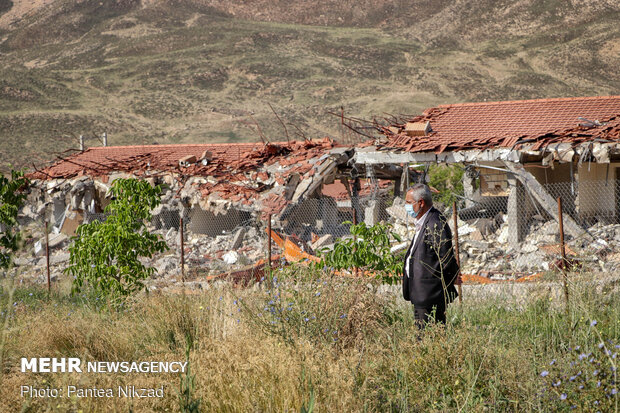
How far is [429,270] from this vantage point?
558 cm

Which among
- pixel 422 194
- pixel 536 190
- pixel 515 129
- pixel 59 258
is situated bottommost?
pixel 59 258

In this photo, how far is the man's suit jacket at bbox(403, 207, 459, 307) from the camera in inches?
220

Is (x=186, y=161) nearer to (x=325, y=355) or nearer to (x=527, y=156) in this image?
(x=527, y=156)

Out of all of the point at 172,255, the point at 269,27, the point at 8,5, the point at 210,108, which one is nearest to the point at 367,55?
the point at 269,27

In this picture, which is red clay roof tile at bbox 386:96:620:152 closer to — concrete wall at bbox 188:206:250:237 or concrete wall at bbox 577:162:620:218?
concrete wall at bbox 577:162:620:218

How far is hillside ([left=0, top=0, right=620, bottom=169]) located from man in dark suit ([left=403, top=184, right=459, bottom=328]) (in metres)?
42.5

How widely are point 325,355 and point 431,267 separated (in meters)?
1.36

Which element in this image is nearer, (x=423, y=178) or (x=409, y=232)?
(x=409, y=232)

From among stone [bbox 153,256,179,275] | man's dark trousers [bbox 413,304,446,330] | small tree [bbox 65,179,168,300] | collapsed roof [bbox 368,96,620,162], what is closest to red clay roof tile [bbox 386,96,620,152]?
collapsed roof [bbox 368,96,620,162]

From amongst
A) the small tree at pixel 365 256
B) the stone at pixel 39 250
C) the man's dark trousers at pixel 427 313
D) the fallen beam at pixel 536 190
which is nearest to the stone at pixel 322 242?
the fallen beam at pixel 536 190

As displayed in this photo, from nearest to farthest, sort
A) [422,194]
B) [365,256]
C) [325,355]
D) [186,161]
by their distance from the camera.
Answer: [325,355] < [422,194] < [365,256] < [186,161]

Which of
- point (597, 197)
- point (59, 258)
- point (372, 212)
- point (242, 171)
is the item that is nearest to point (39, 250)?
point (59, 258)

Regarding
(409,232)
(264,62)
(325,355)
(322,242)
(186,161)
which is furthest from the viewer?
(264,62)

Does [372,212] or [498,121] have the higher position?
[498,121]
